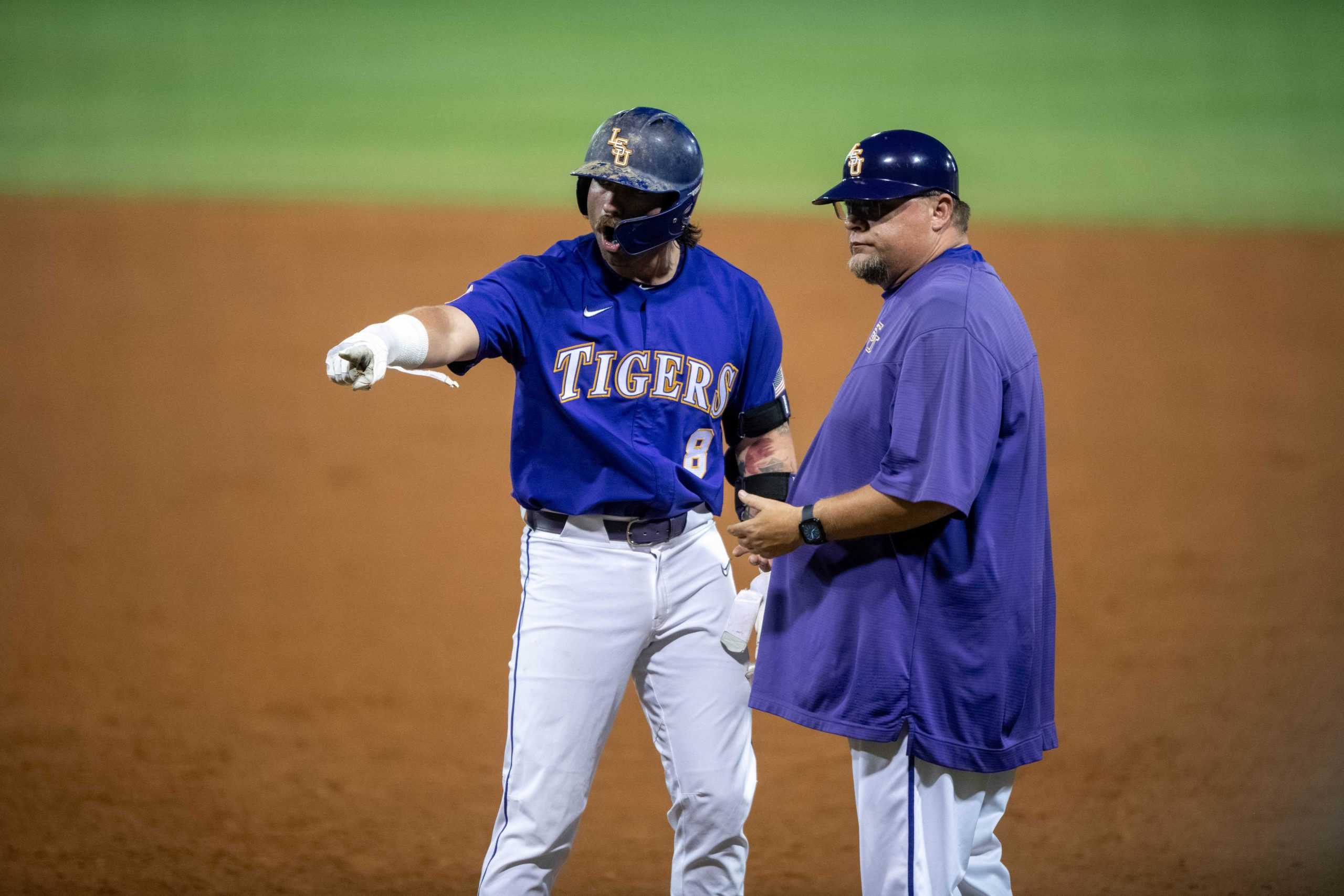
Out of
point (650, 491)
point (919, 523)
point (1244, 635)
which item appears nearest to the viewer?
point (919, 523)

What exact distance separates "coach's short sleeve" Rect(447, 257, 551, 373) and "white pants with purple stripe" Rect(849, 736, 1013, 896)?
1.27m

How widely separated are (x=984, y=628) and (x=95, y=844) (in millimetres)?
3143

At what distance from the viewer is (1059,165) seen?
11.6 meters

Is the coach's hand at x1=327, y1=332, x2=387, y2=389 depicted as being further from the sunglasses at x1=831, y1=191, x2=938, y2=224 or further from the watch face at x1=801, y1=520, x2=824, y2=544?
the sunglasses at x1=831, y1=191, x2=938, y2=224

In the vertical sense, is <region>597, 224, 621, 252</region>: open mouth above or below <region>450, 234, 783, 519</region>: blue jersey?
above

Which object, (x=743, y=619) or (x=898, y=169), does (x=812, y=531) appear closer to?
(x=743, y=619)

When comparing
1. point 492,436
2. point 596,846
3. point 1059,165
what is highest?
point 1059,165

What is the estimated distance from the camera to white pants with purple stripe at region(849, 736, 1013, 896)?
254 cm

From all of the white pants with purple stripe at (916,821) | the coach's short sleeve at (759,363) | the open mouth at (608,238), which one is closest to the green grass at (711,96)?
the coach's short sleeve at (759,363)

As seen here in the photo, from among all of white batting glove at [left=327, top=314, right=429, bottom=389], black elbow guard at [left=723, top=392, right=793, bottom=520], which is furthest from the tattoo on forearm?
white batting glove at [left=327, top=314, right=429, bottom=389]

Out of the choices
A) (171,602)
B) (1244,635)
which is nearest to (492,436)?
(171,602)

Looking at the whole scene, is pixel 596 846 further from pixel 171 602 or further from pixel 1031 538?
pixel 171 602

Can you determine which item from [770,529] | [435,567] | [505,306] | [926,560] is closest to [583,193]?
[505,306]

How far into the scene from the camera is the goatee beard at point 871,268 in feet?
9.14
